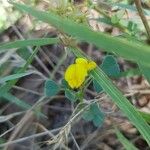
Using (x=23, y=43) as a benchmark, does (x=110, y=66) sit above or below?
below

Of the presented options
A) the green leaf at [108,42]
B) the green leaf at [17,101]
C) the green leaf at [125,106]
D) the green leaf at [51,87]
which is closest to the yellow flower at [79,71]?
the green leaf at [125,106]

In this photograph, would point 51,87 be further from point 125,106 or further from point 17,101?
point 17,101

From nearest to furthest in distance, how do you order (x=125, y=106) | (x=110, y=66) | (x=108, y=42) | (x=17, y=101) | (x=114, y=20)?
(x=108, y=42) → (x=125, y=106) → (x=110, y=66) → (x=114, y=20) → (x=17, y=101)

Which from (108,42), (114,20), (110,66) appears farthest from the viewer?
(114,20)

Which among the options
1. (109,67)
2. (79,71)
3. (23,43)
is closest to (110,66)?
(109,67)

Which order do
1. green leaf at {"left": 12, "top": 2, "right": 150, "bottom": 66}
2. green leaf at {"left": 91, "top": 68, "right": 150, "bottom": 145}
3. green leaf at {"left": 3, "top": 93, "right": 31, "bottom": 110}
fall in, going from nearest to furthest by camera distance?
1. green leaf at {"left": 12, "top": 2, "right": 150, "bottom": 66}
2. green leaf at {"left": 91, "top": 68, "right": 150, "bottom": 145}
3. green leaf at {"left": 3, "top": 93, "right": 31, "bottom": 110}

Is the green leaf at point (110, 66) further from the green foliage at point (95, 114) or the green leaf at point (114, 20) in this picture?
the green leaf at point (114, 20)

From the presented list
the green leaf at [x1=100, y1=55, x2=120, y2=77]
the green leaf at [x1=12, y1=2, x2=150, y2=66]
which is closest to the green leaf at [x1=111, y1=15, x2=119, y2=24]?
the green leaf at [x1=100, y1=55, x2=120, y2=77]

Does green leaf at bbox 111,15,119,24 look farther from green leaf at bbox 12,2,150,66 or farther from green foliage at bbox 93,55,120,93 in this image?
green leaf at bbox 12,2,150,66
